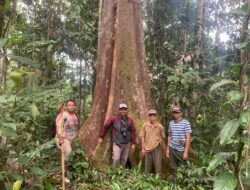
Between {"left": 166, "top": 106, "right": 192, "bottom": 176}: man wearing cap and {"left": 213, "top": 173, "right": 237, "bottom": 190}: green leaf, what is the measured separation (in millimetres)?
4869

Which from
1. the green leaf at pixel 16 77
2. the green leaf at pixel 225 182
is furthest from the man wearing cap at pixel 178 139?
the green leaf at pixel 225 182

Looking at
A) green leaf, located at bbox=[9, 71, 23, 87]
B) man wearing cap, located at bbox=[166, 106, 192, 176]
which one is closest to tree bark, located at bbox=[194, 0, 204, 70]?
man wearing cap, located at bbox=[166, 106, 192, 176]

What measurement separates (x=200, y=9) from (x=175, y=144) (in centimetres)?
658

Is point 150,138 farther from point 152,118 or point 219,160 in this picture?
point 219,160

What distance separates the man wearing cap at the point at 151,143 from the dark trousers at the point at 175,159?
228 mm

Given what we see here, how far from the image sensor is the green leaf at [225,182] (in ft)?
7.53

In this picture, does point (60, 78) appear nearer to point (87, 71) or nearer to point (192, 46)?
point (87, 71)

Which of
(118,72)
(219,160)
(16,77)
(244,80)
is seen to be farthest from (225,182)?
(118,72)

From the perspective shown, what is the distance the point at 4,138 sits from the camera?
3.63m

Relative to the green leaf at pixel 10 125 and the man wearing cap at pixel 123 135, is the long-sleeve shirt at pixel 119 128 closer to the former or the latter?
the man wearing cap at pixel 123 135

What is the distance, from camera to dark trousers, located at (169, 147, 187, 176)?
7.24 meters

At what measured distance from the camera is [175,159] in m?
7.36

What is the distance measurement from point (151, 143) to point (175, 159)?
0.57 m

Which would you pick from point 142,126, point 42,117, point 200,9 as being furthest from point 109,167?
point 200,9
